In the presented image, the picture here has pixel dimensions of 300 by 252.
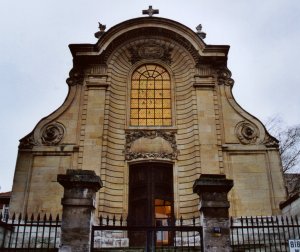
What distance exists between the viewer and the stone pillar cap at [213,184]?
24.0 feet

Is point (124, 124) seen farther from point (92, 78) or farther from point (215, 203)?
point (215, 203)

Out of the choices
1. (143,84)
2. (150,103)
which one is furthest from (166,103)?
(143,84)

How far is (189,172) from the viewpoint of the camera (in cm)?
1433

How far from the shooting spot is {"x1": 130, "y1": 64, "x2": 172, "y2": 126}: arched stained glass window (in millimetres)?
15961

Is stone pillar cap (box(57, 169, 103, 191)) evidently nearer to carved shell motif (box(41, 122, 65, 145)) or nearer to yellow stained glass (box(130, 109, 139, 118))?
carved shell motif (box(41, 122, 65, 145))

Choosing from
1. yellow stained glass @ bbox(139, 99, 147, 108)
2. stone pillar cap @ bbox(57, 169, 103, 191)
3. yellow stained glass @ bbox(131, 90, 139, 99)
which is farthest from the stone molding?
stone pillar cap @ bbox(57, 169, 103, 191)

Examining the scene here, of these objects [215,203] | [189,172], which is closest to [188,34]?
[189,172]

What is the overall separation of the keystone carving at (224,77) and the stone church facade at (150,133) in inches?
2.0

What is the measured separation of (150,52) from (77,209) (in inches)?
444

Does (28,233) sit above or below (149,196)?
below

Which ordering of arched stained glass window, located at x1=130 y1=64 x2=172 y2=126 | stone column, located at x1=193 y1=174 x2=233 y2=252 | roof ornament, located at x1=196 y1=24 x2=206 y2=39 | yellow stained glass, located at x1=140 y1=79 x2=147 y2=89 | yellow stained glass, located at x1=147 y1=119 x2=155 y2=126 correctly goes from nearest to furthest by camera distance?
stone column, located at x1=193 y1=174 x2=233 y2=252 < yellow stained glass, located at x1=147 y1=119 x2=155 y2=126 < arched stained glass window, located at x1=130 y1=64 x2=172 y2=126 < yellow stained glass, located at x1=140 y1=79 x2=147 y2=89 < roof ornament, located at x1=196 y1=24 x2=206 y2=39

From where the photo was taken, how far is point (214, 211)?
7.23 m

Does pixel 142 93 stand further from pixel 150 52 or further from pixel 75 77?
pixel 75 77

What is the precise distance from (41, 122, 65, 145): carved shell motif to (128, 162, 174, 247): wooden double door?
3.22 m
